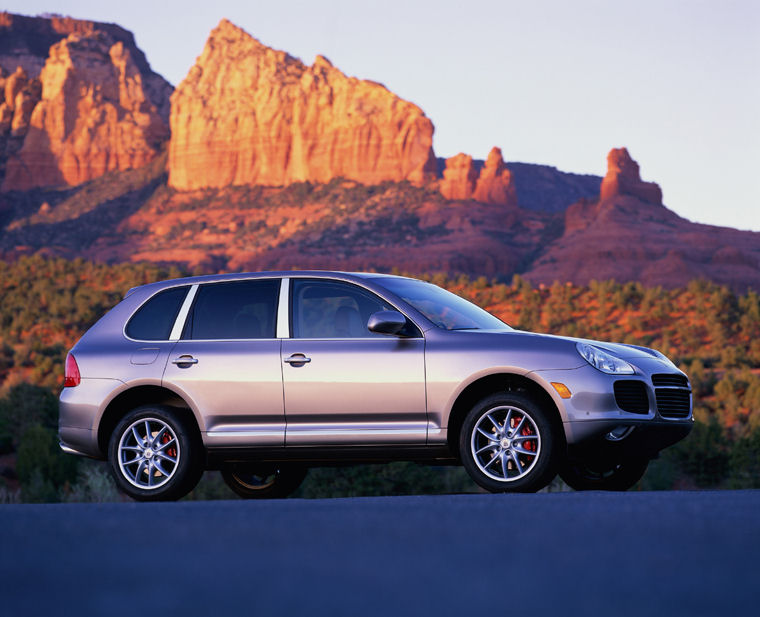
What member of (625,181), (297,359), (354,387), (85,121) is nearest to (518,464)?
(354,387)

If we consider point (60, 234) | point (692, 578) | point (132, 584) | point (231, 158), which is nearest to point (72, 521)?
point (132, 584)

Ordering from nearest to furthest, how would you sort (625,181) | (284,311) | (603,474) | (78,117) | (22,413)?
(284,311) < (603,474) < (22,413) < (625,181) < (78,117)

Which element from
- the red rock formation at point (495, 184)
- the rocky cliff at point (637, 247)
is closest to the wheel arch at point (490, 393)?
the rocky cliff at point (637, 247)

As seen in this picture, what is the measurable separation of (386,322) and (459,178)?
109 m

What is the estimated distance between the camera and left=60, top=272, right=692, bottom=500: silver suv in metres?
8.51

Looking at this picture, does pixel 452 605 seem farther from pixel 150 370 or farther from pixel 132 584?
pixel 150 370

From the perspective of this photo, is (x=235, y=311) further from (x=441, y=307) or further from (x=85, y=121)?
(x=85, y=121)

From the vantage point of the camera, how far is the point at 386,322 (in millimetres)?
8602

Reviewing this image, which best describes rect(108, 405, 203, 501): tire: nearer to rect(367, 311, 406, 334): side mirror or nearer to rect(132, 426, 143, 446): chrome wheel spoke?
rect(132, 426, 143, 446): chrome wheel spoke

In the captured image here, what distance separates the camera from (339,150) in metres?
124

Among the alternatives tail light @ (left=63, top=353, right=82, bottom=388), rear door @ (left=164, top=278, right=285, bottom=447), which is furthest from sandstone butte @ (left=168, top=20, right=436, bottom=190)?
rear door @ (left=164, top=278, right=285, bottom=447)

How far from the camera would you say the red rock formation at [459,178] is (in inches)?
4567

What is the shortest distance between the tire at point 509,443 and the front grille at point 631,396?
532 millimetres

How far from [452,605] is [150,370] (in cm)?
594
